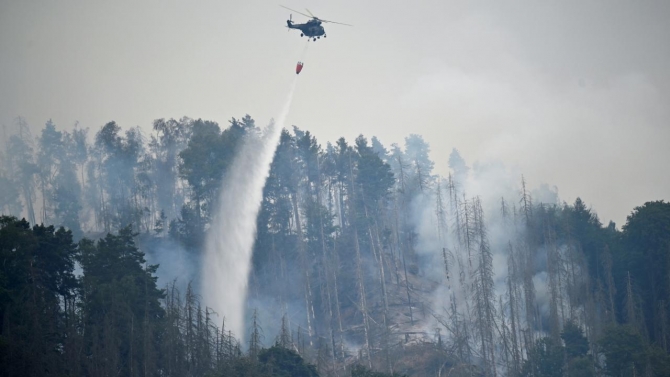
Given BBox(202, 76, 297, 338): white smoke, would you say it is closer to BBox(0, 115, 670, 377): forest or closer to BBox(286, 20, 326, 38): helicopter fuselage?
BBox(0, 115, 670, 377): forest

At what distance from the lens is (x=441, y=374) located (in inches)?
2958

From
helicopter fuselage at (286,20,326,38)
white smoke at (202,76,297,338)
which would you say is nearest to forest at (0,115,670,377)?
white smoke at (202,76,297,338)

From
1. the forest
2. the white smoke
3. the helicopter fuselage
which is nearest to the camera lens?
the forest

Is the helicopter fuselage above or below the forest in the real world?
above

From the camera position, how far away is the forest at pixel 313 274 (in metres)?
64.6

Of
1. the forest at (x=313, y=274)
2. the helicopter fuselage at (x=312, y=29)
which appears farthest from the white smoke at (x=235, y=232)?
the helicopter fuselage at (x=312, y=29)

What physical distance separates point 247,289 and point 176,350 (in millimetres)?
23777

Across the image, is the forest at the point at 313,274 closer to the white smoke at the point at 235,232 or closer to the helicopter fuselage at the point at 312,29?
the white smoke at the point at 235,232

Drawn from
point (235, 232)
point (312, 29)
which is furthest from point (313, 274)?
point (312, 29)

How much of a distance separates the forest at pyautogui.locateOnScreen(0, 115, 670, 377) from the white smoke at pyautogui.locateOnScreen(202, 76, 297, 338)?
0.98m

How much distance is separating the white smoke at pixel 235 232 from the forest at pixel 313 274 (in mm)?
978

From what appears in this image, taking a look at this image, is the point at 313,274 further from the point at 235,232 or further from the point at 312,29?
the point at 312,29

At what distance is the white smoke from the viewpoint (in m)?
87.4

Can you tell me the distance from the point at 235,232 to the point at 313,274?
8.85 meters
